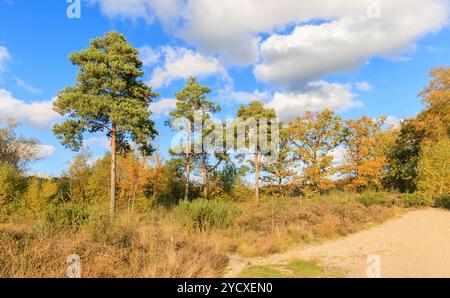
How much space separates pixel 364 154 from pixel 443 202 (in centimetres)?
975

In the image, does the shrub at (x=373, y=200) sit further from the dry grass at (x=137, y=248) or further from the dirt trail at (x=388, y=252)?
the dry grass at (x=137, y=248)

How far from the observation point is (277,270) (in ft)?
24.5

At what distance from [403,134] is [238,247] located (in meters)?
30.8

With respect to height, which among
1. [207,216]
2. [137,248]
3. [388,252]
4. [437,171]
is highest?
[437,171]

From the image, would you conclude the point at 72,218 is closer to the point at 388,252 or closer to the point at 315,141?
the point at 388,252

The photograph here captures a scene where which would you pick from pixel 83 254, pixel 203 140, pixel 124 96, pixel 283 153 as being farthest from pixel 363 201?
pixel 83 254

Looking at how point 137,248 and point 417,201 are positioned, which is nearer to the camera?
point 137,248

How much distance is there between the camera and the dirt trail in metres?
7.46

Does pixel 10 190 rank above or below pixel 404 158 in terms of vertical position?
below

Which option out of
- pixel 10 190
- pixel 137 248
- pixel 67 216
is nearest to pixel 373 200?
pixel 137 248

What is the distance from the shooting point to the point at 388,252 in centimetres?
956

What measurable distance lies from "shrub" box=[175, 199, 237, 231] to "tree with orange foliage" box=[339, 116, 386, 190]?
19633mm

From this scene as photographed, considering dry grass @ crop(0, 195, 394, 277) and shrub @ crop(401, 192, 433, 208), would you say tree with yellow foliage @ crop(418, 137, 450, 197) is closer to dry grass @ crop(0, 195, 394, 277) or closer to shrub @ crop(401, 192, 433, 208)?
shrub @ crop(401, 192, 433, 208)

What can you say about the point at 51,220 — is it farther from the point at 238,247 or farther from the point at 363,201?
the point at 363,201
